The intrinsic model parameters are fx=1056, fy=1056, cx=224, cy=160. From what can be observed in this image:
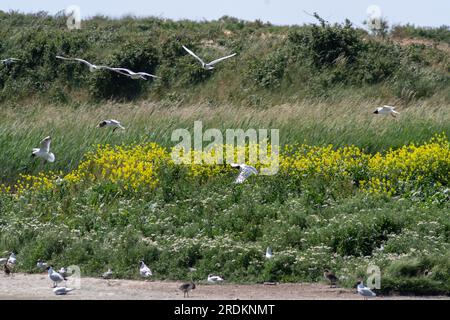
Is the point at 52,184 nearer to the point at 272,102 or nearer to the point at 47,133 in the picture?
the point at 47,133

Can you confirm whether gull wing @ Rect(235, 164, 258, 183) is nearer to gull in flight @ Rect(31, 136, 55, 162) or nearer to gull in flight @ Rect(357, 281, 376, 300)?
gull in flight @ Rect(31, 136, 55, 162)

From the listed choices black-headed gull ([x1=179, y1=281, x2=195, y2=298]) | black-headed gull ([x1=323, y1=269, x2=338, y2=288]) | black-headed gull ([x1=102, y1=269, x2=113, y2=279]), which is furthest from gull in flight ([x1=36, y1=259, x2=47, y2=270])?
black-headed gull ([x1=323, y1=269, x2=338, y2=288])

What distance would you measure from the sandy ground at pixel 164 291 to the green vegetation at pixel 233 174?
311 mm

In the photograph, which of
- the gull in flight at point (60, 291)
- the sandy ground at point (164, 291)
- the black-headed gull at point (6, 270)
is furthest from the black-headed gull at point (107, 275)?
the black-headed gull at point (6, 270)

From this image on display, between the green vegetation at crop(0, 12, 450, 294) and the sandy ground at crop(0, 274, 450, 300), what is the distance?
0.31 meters

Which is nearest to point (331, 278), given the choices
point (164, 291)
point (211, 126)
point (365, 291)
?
point (365, 291)

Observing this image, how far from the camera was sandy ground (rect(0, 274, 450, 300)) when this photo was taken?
1200 centimetres

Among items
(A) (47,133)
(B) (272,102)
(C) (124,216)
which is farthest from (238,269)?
(B) (272,102)

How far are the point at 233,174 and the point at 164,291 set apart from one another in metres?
4.52

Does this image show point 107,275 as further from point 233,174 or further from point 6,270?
point 233,174

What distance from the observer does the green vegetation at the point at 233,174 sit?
13266 millimetres

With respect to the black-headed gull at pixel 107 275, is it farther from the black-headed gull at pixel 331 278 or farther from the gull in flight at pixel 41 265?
the black-headed gull at pixel 331 278

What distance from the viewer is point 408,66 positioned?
30.6m

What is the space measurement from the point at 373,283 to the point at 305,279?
0.96 metres
